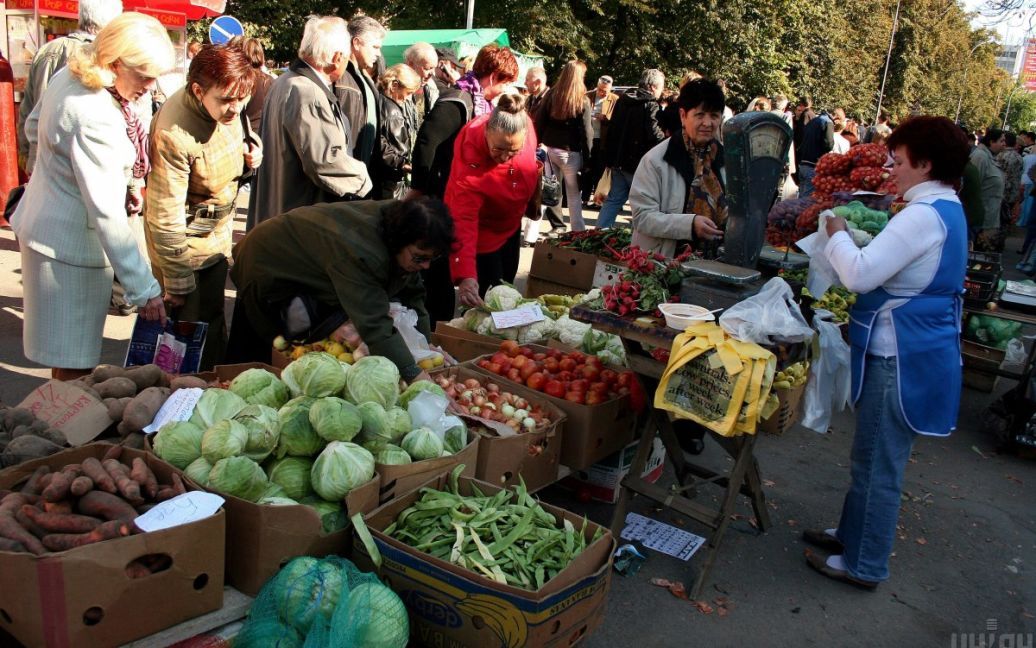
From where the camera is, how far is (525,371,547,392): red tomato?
12.7ft

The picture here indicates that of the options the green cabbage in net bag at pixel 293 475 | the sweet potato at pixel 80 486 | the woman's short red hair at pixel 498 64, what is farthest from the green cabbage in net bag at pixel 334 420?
the woman's short red hair at pixel 498 64

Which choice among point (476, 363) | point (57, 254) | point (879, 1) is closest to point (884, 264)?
point (476, 363)

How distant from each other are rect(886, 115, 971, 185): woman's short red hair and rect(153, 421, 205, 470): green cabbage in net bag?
9.76ft

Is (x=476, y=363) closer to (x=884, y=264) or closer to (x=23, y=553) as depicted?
(x=884, y=264)

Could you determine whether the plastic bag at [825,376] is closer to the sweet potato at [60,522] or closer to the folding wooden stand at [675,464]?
the folding wooden stand at [675,464]

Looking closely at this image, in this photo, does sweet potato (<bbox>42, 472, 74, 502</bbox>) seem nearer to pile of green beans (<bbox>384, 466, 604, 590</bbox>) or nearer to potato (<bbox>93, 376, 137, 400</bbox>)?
potato (<bbox>93, 376, 137, 400</bbox>)

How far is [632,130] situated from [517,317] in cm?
489

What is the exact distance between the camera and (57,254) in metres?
3.26

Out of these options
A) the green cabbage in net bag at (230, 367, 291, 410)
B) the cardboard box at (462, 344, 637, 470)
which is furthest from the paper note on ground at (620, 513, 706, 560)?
the green cabbage in net bag at (230, 367, 291, 410)

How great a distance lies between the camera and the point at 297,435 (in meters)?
2.70

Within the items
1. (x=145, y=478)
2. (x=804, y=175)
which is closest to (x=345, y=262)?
(x=145, y=478)

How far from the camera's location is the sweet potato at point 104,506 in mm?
2160

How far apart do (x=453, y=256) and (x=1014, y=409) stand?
13.3 feet

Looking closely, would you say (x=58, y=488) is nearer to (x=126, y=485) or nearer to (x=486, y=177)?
(x=126, y=485)
